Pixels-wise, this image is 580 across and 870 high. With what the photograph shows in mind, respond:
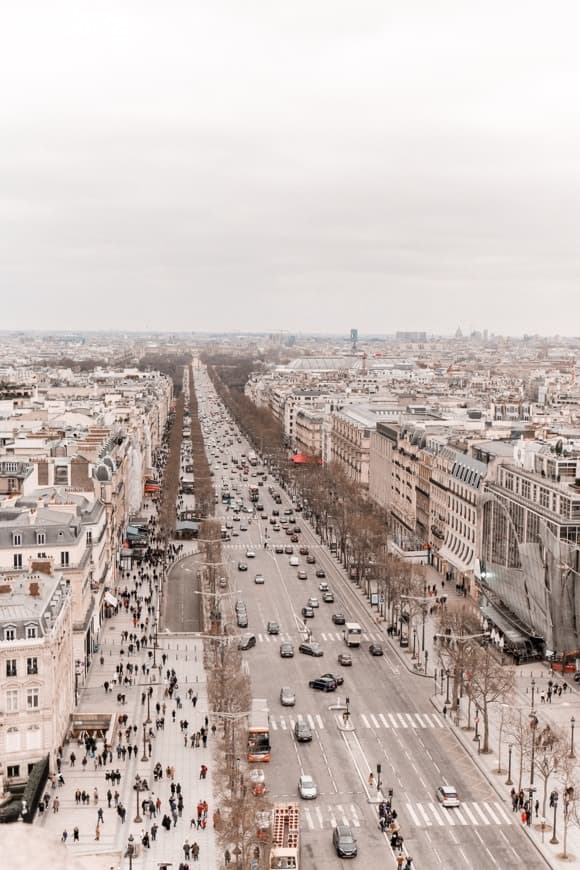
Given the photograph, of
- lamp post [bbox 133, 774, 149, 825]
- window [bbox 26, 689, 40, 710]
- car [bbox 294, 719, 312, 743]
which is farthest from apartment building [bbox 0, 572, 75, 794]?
car [bbox 294, 719, 312, 743]

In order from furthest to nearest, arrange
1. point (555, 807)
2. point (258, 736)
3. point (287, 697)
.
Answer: point (287, 697), point (258, 736), point (555, 807)

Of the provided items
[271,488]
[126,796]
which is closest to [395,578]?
[126,796]

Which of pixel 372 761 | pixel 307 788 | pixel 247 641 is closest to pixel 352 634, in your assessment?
pixel 247 641

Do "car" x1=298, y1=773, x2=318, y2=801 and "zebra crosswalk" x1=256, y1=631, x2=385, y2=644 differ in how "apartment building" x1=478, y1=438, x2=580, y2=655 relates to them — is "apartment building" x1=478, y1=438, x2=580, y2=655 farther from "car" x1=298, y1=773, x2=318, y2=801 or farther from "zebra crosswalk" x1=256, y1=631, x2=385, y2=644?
"car" x1=298, y1=773, x2=318, y2=801

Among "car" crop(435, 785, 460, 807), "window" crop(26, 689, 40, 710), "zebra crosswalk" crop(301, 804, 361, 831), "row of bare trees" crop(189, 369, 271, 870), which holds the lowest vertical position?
"zebra crosswalk" crop(301, 804, 361, 831)

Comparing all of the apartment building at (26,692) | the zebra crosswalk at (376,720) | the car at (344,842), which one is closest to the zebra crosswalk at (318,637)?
the zebra crosswalk at (376,720)

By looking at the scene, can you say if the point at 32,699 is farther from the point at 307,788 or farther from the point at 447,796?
the point at 447,796

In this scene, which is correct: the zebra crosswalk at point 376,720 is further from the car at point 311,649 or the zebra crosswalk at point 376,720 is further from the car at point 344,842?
the car at point 344,842
